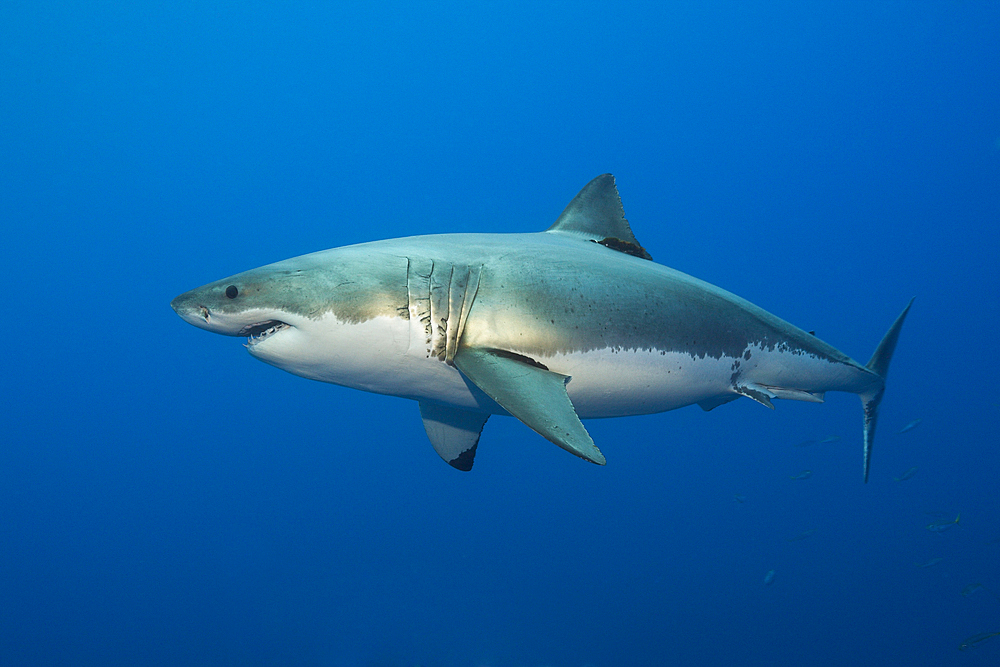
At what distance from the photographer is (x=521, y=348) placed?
2.34 metres

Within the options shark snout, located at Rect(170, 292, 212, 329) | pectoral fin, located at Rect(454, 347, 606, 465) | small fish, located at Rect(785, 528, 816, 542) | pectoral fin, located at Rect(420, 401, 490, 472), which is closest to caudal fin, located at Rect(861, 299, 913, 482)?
Answer: pectoral fin, located at Rect(420, 401, 490, 472)

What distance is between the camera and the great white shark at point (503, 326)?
83.9 inches

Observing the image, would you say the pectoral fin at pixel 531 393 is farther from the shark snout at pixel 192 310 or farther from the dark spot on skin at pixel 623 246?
the dark spot on skin at pixel 623 246

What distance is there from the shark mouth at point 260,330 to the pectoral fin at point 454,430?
58.2 inches

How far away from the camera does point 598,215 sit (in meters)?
3.99

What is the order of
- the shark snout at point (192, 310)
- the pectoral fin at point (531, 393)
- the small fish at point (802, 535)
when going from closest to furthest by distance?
the pectoral fin at point (531, 393)
the shark snout at point (192, 310)
the small fish at point (802, 535)

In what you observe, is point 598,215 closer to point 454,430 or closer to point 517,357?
point 454,430

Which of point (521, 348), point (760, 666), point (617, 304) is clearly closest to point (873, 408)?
point (617, 304)

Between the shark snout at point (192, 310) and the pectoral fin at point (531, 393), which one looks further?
the shark snout at point (192, 310)

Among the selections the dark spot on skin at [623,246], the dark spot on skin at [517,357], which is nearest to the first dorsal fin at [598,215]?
the dark spot on skin at [623,246]

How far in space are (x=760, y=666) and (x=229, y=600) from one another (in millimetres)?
24302

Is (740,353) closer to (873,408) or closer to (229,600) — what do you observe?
(873,408)

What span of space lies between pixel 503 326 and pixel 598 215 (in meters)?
2.03

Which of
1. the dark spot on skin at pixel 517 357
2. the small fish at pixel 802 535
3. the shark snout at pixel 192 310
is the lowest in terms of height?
the small fish at pixel 802 535
